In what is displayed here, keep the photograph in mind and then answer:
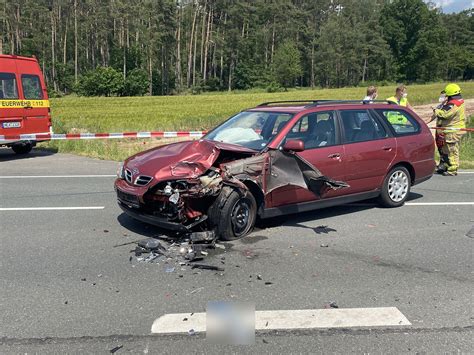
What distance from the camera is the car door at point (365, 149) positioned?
6656mm

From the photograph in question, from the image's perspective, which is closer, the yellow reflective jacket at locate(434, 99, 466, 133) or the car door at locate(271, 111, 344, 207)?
the car door at locate(271, 111, 344, 207)

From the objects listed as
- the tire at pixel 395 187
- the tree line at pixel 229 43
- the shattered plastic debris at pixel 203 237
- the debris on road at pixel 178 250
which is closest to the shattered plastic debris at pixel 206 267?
the debris on road at pixel 178 250

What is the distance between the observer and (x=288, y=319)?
11.9 ft

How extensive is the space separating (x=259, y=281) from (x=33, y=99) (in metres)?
A: 11.4

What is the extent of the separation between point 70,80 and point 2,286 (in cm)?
8330

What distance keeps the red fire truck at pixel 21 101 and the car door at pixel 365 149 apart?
9.90 meters

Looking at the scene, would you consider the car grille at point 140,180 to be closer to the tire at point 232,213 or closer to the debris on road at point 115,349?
the tire at point 232,213

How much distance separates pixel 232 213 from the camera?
546 centimetres

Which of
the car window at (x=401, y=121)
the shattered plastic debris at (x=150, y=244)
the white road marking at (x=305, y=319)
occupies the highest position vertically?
the car window at (x=401, y=121)

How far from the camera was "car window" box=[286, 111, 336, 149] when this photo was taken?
20.5 ft

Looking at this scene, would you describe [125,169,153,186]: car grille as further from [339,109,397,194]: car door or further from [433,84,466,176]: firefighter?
[433,84,466,176]: firefighter

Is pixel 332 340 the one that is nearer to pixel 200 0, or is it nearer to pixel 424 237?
pixel 424 237

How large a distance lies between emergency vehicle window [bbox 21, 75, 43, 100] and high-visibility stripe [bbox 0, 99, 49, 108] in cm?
12

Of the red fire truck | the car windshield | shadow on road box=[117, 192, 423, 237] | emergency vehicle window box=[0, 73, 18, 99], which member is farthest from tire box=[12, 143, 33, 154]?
the car windshield
